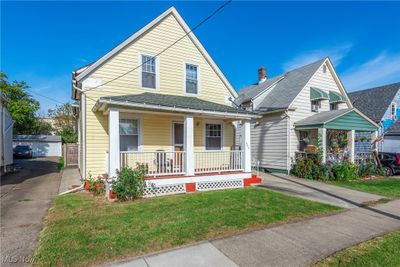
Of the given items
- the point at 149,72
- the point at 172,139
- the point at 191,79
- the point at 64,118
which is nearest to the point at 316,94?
the point at 191,79

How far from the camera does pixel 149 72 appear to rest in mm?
10938

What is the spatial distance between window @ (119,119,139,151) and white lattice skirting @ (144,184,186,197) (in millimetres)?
2614

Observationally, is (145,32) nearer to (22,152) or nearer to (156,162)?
(156,162)

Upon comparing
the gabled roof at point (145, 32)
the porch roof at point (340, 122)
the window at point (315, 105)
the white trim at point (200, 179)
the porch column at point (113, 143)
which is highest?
the gabled roof at point (145, 32)

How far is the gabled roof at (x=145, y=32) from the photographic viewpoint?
9.65m

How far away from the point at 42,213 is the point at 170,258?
15.4 ft

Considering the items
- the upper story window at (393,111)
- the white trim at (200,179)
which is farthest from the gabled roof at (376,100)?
the white trim at (200,179)

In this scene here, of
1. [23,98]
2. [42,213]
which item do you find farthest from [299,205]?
[23,98]

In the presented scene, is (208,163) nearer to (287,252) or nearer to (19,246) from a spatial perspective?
(287,252)

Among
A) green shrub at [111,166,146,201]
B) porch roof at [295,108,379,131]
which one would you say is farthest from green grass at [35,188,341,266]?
porch roof at [295,108,379,131]

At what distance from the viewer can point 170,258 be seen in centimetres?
388

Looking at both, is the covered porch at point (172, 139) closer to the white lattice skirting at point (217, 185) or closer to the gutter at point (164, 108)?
the gutter at point (164, 108)

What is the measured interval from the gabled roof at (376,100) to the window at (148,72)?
2213 centimetres

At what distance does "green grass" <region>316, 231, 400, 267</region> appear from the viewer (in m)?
3.81
